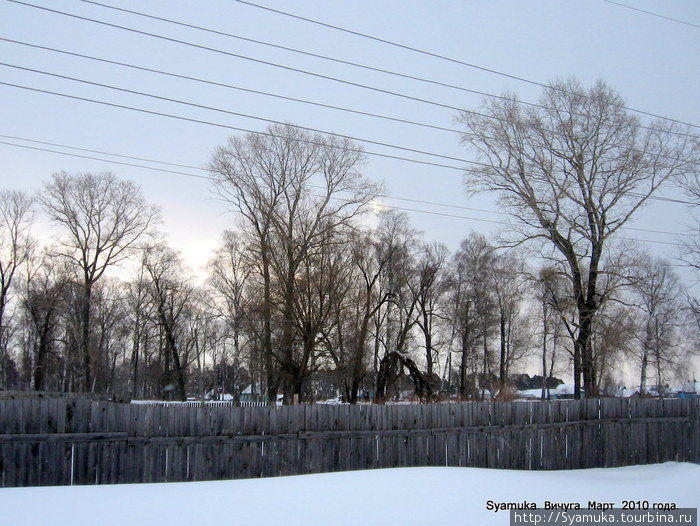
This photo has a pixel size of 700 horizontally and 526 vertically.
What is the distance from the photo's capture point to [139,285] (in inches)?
1895

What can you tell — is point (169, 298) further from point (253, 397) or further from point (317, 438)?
point (317, 438)

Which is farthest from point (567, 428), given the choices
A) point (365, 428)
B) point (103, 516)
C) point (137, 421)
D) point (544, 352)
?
point (544, 352)

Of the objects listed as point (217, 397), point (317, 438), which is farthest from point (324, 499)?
point (217, 397)

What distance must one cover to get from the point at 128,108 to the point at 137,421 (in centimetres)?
571

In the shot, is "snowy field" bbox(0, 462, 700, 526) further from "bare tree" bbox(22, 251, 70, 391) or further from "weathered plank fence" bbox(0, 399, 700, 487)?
"bare tree" bbox(22, 251, 70, 391)

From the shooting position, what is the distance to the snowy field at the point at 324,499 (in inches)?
303

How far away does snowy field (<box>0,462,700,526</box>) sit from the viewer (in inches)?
303

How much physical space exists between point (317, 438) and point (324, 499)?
149 inches

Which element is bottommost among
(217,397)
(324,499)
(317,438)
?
(217,397)

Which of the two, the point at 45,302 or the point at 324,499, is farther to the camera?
the point at 45,302

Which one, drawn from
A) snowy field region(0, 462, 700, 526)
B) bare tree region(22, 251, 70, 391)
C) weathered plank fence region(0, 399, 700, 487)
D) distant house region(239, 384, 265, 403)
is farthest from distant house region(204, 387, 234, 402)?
snowy field region(0, 462, 700, 526)

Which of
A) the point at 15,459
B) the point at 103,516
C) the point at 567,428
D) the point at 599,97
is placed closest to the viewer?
the point at 103,516

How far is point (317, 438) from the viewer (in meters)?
12.8

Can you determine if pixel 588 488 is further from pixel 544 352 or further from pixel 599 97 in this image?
pixel 544 352
